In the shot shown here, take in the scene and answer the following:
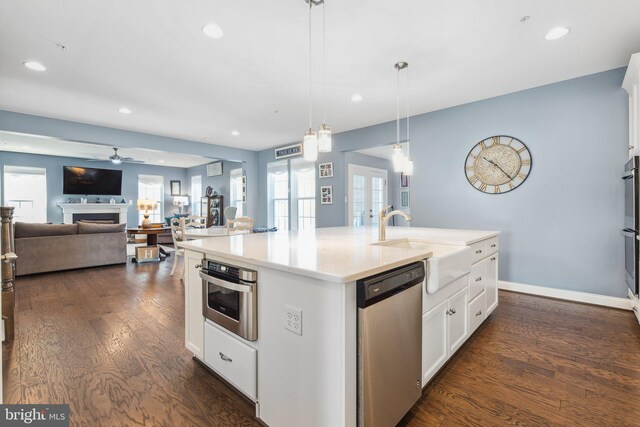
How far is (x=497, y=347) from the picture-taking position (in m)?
2.30

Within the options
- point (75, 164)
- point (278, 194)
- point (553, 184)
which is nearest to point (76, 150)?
point (75, 164)

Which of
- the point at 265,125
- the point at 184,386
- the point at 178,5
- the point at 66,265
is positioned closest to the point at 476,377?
the point at 184,386

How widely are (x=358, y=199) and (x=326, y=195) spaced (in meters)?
0.86

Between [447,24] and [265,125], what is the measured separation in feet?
11.7

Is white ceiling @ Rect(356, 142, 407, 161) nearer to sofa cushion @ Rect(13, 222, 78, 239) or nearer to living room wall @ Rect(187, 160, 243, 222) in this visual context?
living room wall @ Rect(187, 160, 243, 222)

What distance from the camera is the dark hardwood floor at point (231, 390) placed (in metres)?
1.60

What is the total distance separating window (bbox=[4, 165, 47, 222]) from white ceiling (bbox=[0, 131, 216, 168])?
616 millimetres

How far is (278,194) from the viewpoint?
7.70m

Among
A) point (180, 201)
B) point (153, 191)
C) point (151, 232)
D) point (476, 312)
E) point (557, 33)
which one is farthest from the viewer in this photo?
point (180, 201)

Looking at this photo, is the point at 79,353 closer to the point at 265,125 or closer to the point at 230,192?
the point at 265,125

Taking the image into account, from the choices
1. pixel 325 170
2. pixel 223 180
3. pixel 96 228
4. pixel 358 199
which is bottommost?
pixel 96 228

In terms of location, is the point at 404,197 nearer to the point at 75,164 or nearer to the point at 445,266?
the point at 445,266

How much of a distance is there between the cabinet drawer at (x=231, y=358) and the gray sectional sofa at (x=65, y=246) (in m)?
4.45

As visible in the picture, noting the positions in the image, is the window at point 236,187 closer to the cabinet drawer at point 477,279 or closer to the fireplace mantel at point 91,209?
the fireplace mantel at point 91,209
